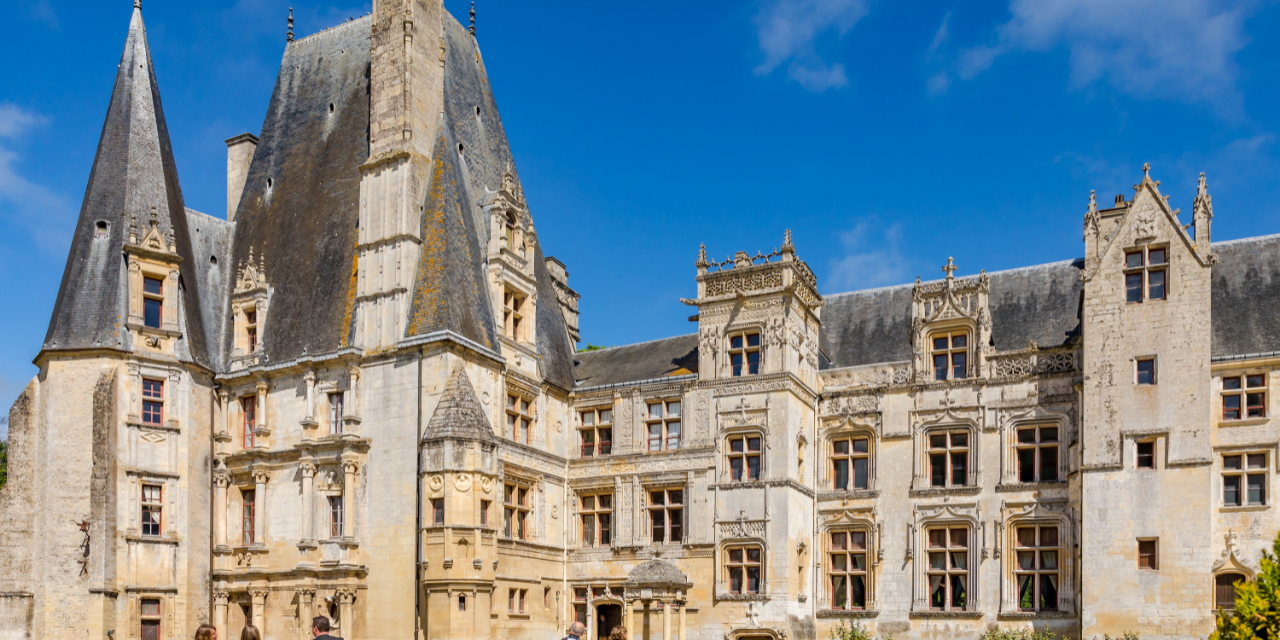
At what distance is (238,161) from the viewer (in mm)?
34969

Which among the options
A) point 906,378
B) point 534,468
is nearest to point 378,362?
point 534,468

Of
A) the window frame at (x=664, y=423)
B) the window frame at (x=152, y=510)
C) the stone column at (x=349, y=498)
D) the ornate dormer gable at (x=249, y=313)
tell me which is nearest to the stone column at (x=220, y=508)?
the window frame at (x=152, y=510)

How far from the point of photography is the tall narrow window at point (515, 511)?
28.5 meters

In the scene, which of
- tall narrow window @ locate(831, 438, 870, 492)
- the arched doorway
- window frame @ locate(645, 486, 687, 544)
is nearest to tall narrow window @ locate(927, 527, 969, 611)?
tall narrow window @ locate(831, 438, 870, 492)


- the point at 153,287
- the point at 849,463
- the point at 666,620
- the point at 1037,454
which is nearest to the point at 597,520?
the point at 666,620

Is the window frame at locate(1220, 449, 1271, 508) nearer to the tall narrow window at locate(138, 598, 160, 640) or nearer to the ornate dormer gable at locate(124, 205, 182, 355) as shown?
the tall narrow window at locate(138, 598, 160, 640)

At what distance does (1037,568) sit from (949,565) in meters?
2.17

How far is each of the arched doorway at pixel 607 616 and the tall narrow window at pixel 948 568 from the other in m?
8.29

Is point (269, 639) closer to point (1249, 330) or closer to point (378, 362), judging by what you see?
point (378, 362)

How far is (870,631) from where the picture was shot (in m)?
28.9

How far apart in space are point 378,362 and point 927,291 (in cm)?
1455

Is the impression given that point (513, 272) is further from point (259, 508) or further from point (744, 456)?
point (259, 508)

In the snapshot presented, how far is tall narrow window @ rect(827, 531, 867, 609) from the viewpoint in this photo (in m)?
29.7

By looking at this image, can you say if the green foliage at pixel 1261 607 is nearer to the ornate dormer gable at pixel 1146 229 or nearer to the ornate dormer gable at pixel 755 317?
the ornate dormer gable at pixel 1146 229
